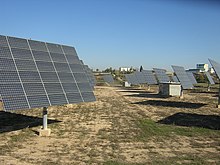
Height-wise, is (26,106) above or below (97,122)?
above

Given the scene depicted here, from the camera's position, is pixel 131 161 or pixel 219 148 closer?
pixel 131 161

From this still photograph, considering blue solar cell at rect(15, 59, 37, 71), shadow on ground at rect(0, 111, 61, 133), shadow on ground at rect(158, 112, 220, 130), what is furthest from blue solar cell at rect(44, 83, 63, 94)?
shadow on ground at rect(158, 112, 220, 130)

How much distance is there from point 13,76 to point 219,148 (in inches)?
351

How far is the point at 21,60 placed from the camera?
12789mm

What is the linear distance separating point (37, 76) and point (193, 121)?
9662 millimetres

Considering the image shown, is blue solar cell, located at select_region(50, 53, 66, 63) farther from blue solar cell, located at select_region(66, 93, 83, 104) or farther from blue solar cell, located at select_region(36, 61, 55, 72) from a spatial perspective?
blue solar cell, located at select_region(66, 93, 83, 104)

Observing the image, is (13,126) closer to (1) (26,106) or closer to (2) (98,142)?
(1) (26,106)

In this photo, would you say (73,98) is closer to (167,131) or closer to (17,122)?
(17,122)

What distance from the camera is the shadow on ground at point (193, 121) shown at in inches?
612

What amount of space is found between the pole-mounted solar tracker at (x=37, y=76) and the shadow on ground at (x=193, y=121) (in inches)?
207

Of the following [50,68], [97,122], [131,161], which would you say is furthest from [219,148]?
[50,68]

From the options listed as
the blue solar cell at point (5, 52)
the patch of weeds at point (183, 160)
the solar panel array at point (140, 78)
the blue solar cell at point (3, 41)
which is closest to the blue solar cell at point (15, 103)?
the blue solar cell at point (5, 52)

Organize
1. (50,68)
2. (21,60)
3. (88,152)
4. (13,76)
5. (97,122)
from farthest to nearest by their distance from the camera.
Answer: (97,122), (50,68), (21,60), (13,76), (88,152)

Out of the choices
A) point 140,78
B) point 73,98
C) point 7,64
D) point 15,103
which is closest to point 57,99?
point 73,98
